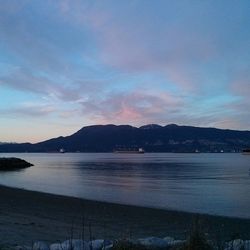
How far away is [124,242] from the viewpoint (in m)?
7.80

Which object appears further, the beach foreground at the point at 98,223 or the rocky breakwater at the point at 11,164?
the rocky breakwater at the point at 11,164

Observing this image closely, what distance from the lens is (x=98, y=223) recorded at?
61.8ft

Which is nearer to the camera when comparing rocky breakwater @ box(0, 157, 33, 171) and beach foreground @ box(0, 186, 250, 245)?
beach foreground @ box(0, 186, 250, 245)

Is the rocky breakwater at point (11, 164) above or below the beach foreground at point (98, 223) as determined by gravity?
above

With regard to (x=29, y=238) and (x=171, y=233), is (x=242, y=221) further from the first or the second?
(x=29, y=238)

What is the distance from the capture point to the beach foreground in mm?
14070

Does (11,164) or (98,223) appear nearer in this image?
(98,223)

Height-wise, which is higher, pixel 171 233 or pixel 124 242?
pixel 124 242

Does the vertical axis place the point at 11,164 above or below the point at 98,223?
above

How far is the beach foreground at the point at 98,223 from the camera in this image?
14.1 metres

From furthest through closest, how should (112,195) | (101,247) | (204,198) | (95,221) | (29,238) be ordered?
(112,195), (204,198), (95,221), (29,238), (101,247)

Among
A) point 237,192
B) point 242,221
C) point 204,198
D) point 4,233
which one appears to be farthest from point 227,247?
point 237,192

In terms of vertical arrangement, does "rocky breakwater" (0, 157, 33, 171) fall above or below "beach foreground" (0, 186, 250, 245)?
above

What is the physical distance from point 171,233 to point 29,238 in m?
5.31
